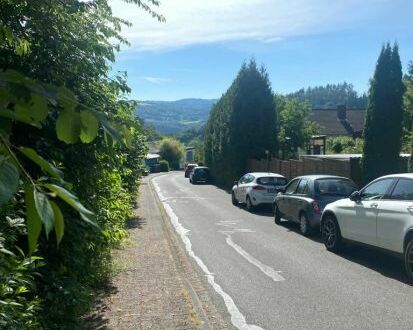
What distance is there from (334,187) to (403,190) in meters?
4.62

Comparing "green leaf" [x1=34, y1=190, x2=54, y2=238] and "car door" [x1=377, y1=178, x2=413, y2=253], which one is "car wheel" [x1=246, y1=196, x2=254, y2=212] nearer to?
"car door" [x1=377, y1=178, x2=413, y2=253]

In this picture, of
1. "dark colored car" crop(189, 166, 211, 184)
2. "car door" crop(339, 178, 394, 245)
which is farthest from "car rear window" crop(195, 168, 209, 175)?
"car door" crop(339, 178, 394, 245)

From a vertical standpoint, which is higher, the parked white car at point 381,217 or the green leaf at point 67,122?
the green leaf at point 67,122

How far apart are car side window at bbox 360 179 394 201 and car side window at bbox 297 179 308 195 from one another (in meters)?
3.84

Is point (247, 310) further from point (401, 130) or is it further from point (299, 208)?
point (401, 130)

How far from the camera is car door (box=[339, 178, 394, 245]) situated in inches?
345

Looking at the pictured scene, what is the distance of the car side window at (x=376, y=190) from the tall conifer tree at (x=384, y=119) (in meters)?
9.89

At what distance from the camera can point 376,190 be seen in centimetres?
908

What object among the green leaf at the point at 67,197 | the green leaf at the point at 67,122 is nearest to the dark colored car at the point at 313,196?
the green leaf at the point at 67,122

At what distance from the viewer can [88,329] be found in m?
5.35

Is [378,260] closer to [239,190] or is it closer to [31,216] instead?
[31,216]

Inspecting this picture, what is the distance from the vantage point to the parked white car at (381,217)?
788 cm

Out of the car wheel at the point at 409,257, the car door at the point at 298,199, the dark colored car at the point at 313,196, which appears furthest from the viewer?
the car door at the point at 298,199

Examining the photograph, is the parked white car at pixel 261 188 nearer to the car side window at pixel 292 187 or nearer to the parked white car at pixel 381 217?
the car side window at pixel 292 187
